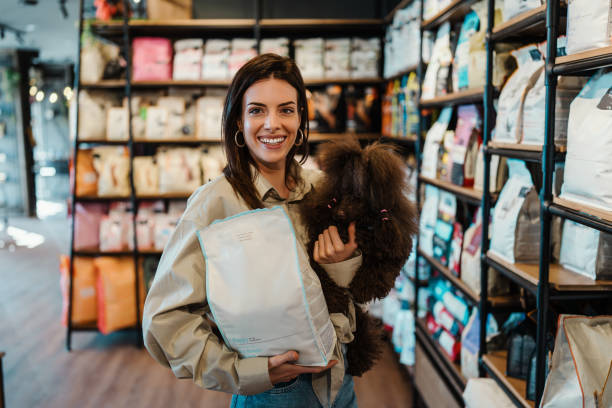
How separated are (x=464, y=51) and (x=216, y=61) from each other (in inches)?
80.0

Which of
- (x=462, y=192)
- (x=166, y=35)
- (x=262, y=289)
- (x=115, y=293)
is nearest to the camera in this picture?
(x=262, y=289)

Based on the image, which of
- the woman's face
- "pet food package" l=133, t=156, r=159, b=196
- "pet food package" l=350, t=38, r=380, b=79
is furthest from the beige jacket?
"pet food package" l=350, t=38, r=380, b=79

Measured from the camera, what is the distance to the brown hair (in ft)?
3.91

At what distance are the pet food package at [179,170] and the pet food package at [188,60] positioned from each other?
0.54 m

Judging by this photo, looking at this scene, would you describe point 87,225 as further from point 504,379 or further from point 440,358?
point 504,379

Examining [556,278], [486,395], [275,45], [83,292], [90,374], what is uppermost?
[275,45]

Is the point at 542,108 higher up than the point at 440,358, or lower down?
higher up

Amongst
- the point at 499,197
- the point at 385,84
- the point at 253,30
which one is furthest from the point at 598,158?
the point at 253,30

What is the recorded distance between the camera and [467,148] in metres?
2.07

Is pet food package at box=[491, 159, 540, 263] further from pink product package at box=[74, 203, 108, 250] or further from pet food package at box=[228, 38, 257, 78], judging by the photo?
pink product package at box=[74, 203, 108, 250]

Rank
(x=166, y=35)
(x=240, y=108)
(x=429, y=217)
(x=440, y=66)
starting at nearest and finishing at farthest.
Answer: (x=240, y=108) < (x=440, y=66) < (x=429, y=217) < (x=166, y=35)

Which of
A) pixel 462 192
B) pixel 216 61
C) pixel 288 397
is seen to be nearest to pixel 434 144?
pixel 462 192

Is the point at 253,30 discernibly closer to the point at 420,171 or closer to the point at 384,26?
the point at 384,26

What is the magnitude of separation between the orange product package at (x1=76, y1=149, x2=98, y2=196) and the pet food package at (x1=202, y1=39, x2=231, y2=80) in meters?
1.05
